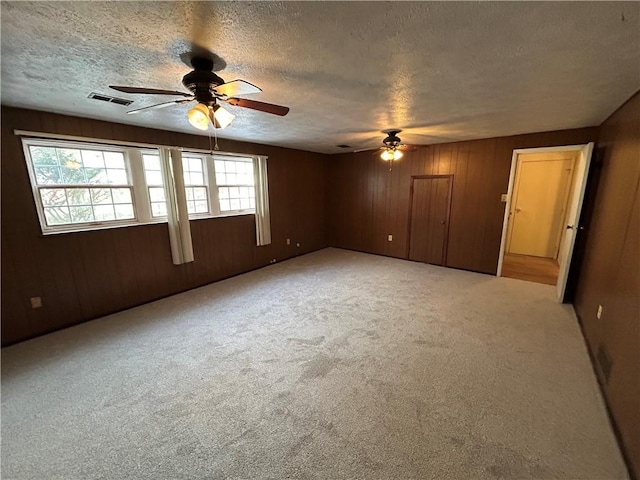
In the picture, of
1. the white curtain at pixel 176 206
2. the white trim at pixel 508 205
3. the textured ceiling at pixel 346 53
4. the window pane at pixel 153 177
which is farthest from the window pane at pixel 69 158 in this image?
the white trim at pixel 508 205

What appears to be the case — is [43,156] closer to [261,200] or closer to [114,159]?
[114,159]

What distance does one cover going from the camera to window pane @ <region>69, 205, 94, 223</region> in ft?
10.2

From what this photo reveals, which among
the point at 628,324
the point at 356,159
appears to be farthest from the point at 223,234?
the point at 628,324

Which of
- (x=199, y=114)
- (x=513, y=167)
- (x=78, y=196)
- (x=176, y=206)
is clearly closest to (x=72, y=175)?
(x=78, y=196)

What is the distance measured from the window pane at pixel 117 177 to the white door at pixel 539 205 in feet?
22.1

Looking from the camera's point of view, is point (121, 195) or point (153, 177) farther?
point (153, 177)

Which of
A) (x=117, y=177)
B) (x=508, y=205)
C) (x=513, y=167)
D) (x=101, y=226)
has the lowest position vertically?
(x=101, y=226)

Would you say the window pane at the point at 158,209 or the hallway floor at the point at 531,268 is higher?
the window pane at the point at 158,209

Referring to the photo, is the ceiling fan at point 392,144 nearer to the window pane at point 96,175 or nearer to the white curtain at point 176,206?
the white curtain at point 176,206

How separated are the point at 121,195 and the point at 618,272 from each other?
5082 millimetres

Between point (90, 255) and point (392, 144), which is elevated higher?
point (392, 144)

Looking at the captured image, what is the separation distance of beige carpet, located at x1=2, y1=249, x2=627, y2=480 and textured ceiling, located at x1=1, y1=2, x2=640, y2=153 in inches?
89.4

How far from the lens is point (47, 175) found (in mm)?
2895

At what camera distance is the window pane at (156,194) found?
3686mm
